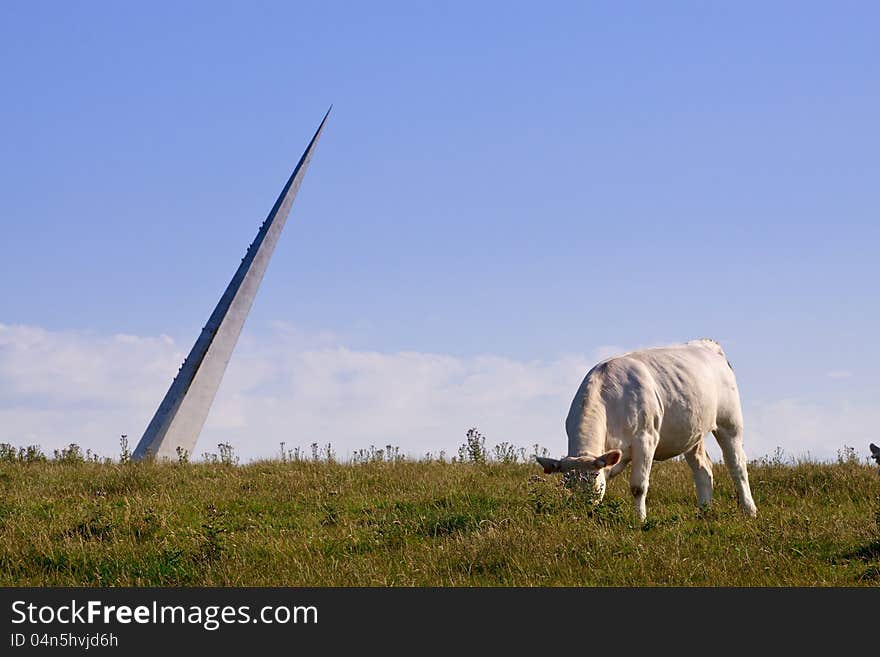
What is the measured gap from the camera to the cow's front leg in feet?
41.5

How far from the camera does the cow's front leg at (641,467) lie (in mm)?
12641

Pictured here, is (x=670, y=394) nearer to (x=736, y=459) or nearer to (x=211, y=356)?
(x=736, y=459)

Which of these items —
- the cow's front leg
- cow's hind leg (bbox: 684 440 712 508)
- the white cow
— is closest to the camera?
the white cow

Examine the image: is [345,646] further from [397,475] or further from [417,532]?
[397,475]

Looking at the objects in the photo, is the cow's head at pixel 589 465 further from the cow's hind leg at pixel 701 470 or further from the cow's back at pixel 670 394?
the cow's hind leg at pixel 701 470

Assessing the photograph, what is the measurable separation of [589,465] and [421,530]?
6.82 ft

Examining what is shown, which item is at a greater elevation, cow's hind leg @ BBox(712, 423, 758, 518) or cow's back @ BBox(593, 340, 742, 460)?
cow's back @ BBox(593, 340, 742, 460)

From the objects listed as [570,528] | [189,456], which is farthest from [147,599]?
[189,456]

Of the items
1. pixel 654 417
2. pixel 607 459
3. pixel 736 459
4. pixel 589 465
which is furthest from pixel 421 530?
pixel 736 459

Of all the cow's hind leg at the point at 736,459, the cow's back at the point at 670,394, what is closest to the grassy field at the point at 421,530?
the cow's hind leg at the point at 736,459

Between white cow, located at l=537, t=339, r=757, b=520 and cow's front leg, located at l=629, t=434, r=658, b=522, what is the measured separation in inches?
0.5

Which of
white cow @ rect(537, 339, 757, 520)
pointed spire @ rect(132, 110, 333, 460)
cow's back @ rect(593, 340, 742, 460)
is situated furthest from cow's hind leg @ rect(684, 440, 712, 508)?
pointed spire @ rect(132, 110, 333, 460)

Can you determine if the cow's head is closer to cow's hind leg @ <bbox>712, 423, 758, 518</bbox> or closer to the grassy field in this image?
the grassy field

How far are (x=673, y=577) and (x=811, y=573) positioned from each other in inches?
56.0
